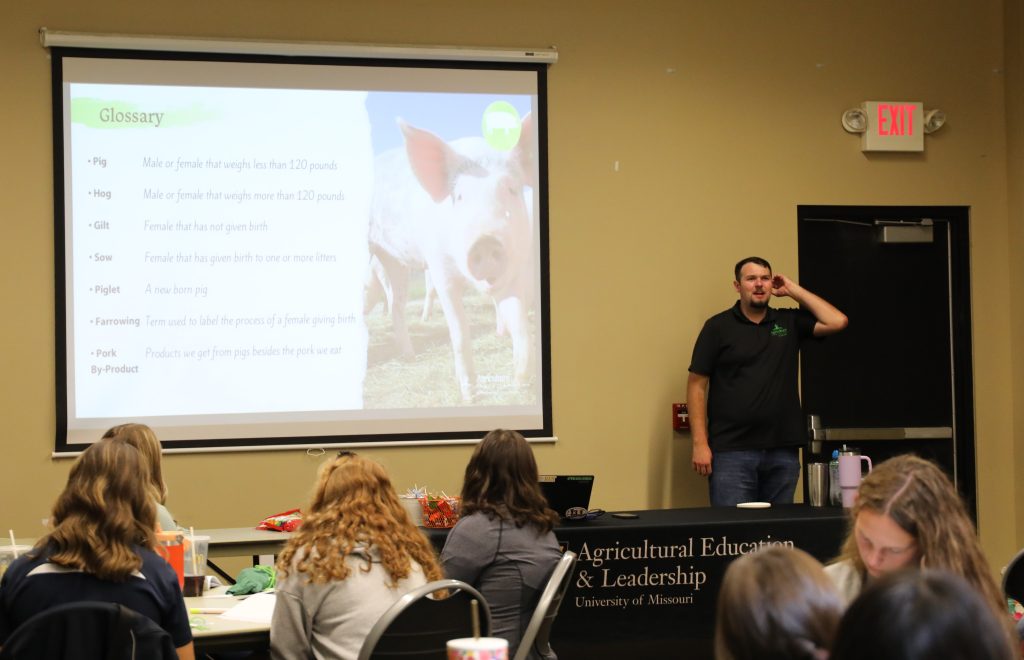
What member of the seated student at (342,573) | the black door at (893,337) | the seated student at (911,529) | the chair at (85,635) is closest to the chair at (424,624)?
the seated student at (342,573)

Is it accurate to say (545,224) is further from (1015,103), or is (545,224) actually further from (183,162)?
(1015,103)

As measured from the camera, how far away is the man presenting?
5.21 meters

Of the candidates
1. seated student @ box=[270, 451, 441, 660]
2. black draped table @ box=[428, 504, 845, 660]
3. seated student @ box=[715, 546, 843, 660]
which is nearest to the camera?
seated student @ box=[715, 546, 843, 660]

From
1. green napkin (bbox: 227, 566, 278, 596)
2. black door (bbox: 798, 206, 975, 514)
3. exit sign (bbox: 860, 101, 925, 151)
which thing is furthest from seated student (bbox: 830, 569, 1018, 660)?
exit sign (bbox: 860, 101, 925, 151)

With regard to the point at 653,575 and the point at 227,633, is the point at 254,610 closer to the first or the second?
the point at 227,633

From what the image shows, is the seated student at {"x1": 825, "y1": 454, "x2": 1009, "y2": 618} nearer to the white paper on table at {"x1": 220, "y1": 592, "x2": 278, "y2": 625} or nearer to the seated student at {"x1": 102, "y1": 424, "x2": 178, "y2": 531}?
the white paper on table at {"x1": 220, "y1": 592, "x2": 278, "y2": 625}

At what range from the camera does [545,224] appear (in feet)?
18.1

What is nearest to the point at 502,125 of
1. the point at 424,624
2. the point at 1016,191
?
the point at 1016,191

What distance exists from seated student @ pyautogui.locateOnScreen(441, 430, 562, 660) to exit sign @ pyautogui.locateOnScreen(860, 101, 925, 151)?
3.52 meters

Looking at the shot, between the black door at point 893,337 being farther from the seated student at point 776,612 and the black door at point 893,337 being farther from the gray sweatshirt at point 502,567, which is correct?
the seated student at point 776,612

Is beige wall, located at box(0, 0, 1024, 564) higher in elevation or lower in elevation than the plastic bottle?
higher

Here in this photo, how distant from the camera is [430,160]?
545 cm

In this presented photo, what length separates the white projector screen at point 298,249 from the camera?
5.07m

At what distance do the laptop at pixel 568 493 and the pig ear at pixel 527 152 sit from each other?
1.92 meters
